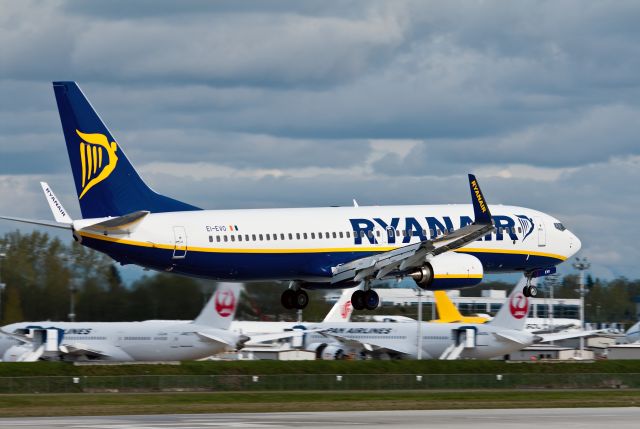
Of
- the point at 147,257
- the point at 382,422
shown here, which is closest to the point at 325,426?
the point at 382,422

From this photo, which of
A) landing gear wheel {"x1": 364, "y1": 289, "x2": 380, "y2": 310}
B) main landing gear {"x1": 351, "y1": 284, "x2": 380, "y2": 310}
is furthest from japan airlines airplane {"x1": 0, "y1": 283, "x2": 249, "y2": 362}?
landing gear wheel {"x1": 364, "y1": 289, "x2": 380, "y2": 310}

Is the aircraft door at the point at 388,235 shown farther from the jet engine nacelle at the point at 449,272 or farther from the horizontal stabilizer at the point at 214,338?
the horizontal stabilizer at the point at 214,338

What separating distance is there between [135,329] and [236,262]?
22304mm

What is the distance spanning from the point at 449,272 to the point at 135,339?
84.7 feet

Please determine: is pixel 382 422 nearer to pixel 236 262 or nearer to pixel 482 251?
pixel 236 262

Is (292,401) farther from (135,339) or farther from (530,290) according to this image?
(135,339)

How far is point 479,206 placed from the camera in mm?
62469

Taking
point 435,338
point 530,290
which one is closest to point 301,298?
point 530,290

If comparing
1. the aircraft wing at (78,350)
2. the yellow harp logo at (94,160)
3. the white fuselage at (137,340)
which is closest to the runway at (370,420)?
the yellow harp logo at (94,160)

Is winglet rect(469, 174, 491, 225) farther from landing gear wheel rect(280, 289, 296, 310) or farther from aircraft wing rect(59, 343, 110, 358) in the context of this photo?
aircraft wing rect(59, 343, 110, 358)

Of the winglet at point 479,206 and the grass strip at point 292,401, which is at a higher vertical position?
the winglet at point 479,206

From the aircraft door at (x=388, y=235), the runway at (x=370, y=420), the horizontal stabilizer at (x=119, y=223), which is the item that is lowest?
the runway at (x=370, y=420)

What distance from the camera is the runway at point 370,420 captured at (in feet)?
150

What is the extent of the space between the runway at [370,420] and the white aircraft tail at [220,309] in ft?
102
